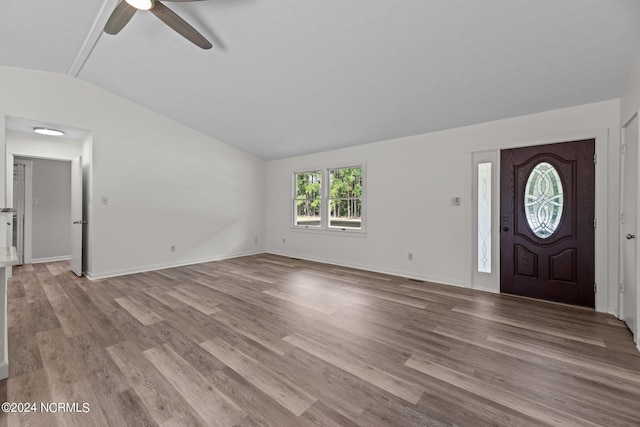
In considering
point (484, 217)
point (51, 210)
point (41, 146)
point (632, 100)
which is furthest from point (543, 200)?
point (51, 210)

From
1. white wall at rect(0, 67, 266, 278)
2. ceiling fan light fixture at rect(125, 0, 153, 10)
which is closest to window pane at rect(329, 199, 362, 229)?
white wall at rect(0, 67, 266, 278)

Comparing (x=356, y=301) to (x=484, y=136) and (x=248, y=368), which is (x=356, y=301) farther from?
(x=484, y=136)

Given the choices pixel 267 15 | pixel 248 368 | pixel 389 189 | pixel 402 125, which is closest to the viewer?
pixel 248 368

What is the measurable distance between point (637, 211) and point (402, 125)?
279 centimetres

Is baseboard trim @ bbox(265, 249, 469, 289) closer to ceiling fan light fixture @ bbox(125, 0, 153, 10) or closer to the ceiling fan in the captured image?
the ceiling fan

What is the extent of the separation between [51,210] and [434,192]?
25.9 ft

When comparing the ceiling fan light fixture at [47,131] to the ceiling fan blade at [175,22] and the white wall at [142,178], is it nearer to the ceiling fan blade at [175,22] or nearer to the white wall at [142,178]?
the white wall at [142,178]

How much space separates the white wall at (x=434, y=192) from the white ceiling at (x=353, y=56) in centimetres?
23

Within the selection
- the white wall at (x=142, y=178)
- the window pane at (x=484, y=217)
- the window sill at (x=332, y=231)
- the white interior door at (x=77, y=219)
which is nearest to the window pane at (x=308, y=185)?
the window sill at (x=332, y=231)

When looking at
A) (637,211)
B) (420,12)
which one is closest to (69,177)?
(420,12)

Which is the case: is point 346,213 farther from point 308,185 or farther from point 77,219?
point 77,219

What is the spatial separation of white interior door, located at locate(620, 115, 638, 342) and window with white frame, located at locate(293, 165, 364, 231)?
3.41 m

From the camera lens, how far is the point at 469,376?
1.98 meters

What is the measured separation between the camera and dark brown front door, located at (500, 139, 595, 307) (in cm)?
333
